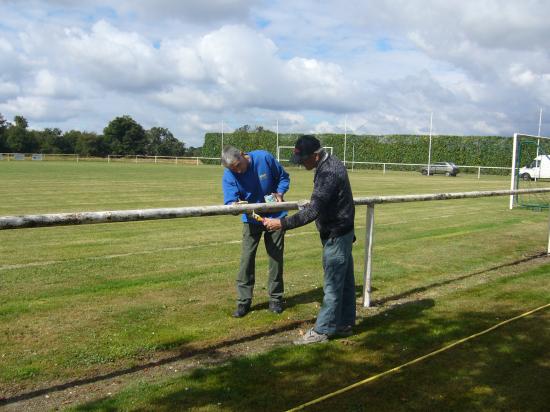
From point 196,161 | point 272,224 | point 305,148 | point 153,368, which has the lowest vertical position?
point 153,368

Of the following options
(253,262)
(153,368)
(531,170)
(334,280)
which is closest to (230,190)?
(253,262)

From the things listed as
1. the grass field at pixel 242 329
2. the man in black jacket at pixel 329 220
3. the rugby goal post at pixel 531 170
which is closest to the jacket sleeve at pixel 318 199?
the man in black jacket at pixel 329 220

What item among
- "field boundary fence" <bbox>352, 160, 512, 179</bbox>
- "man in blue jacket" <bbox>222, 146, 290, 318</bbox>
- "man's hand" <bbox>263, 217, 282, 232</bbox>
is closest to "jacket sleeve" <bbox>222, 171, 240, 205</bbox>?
"man in blue jacket" <bbox>222, 146, 290, 318</bbox>

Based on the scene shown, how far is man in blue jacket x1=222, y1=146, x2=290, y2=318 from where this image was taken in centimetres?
607

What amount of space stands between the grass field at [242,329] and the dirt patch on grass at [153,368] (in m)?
0.02

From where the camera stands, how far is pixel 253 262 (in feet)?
20.3

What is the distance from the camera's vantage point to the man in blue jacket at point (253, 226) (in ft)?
19.9

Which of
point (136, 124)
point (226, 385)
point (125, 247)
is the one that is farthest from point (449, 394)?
point (136, 124)

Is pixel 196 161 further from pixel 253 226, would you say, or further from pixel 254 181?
pixel 253 226

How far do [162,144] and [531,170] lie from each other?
76743 mm

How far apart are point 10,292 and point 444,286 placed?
5581 millimetres

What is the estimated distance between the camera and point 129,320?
19.1 feet

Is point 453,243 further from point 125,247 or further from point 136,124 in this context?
point 136,124

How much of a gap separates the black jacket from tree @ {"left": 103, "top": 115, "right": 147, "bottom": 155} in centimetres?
9007
